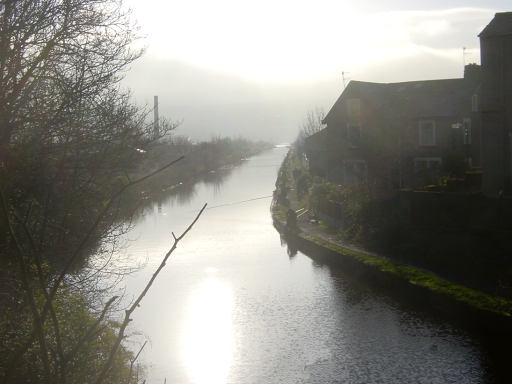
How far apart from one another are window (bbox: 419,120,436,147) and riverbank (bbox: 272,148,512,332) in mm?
8342

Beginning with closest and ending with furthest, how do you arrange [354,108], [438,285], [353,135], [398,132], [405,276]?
1. [438,285]
2. [405,276]
3. [398,132]
4. [353,135]
5. [354,108]

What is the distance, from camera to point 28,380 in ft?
23.1

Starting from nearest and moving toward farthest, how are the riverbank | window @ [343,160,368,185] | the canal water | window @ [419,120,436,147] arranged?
1. the canal water
2. the riverbank
3. window @ [419,120,436,147]
4. window @ [343,160,368,185]

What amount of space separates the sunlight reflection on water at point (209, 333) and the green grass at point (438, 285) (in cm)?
507

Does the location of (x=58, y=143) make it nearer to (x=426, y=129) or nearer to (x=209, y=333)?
(x=209, y=333)

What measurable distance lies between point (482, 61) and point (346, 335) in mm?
11293

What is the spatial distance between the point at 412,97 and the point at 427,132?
3.29 m

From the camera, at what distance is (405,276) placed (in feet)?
64.2

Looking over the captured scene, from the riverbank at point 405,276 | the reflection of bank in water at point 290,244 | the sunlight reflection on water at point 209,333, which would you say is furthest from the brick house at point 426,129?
the sunlight reflection on water at point 209,333

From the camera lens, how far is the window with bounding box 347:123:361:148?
37.6 metres

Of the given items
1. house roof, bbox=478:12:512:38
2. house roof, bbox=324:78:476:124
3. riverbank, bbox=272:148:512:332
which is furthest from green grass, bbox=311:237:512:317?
house roof, bbox=324:78:476:124

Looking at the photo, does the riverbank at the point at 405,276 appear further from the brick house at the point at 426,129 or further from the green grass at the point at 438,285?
the brick house at the point at 426,129

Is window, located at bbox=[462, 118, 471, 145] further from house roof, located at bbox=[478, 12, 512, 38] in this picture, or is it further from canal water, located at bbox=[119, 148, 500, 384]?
canal water, located at bbox=[119, 148, 500, 384]

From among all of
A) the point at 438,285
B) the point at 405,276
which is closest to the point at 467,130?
the point at 405,276
